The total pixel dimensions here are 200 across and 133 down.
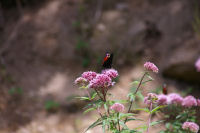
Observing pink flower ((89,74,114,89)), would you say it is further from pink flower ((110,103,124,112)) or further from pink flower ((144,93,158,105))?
pink flower ((144,93,158,105))

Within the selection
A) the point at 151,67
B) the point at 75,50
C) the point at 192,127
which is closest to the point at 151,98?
the point at 151,67

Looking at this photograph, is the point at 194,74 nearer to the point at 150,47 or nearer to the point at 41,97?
the point at 150,47

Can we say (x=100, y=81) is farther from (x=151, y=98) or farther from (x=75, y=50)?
(x=75, y=50)

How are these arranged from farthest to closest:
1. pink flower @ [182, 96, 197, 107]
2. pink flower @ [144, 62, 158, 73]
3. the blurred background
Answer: the blurred background, pink flower @ [182, 96, 197, 107], pink flower @ [144, 62, 158, 73]

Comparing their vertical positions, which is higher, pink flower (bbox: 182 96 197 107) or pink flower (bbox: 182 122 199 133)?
pink flower (bbox: 182 96 197 107)

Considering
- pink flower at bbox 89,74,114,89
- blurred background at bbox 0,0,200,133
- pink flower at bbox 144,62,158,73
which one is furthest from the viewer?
blurred background at bbox 0,0,200,133

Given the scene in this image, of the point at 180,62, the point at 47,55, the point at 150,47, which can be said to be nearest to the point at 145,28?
the point at 150,47

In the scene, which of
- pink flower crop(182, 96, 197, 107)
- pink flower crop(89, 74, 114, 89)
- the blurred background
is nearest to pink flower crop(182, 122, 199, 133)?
pink flower crop(182, 96, 197, 107)

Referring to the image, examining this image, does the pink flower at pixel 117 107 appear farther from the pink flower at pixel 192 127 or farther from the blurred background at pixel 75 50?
the blurred background at pixel 75 50

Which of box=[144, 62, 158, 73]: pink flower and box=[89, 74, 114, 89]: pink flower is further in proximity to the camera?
box=[144, 62, 158, 73]: pink flower
